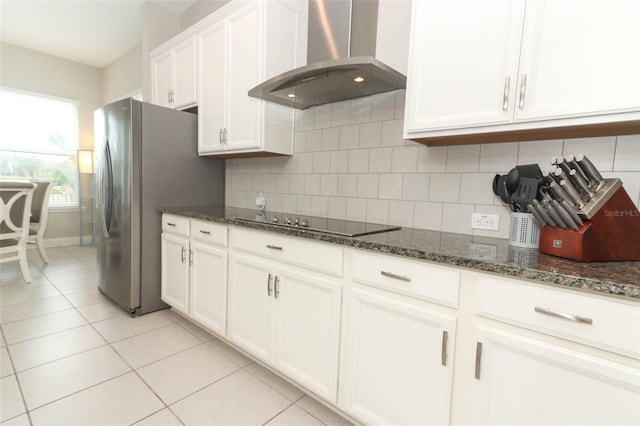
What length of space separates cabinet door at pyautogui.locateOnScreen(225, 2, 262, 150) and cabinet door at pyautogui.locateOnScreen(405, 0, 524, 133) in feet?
3.80

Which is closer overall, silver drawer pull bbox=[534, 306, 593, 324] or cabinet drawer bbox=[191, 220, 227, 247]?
silver drawer pull bbox=[534, 306, 593, 324]

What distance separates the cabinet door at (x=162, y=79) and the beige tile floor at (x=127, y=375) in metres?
Answer: 2.00

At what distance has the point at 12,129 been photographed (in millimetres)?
4457

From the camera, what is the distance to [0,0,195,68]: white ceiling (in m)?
3.38

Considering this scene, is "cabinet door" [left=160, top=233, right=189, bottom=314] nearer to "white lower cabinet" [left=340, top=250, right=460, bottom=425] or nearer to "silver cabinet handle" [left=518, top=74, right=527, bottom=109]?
"white lower cabinet" [left=340, top=250, right=460, bottom=425]

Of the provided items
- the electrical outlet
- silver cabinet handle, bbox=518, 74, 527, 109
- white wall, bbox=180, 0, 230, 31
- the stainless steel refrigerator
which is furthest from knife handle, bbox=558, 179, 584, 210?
white wall, bbox=180, 0, 230, 31

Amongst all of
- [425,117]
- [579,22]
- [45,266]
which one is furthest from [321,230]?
[45,266]

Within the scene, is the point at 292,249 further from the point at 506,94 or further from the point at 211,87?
the point at 211,87

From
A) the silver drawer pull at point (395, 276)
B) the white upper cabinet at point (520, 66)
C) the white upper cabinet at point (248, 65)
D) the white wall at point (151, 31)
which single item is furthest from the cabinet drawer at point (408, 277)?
the white wall at point (151, 31)

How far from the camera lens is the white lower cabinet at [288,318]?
4.66ft

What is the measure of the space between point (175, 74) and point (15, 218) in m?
2.29

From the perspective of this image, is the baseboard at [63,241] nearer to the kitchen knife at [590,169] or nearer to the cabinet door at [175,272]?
the cabinet door at [175,272]

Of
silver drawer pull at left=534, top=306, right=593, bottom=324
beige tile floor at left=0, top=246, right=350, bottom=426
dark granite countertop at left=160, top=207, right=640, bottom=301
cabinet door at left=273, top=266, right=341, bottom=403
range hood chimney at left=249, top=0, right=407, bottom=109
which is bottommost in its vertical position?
beige tile floor at left=0, top=246, right=350, bottom=426

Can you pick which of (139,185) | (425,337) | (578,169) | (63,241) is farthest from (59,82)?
(578,169)
